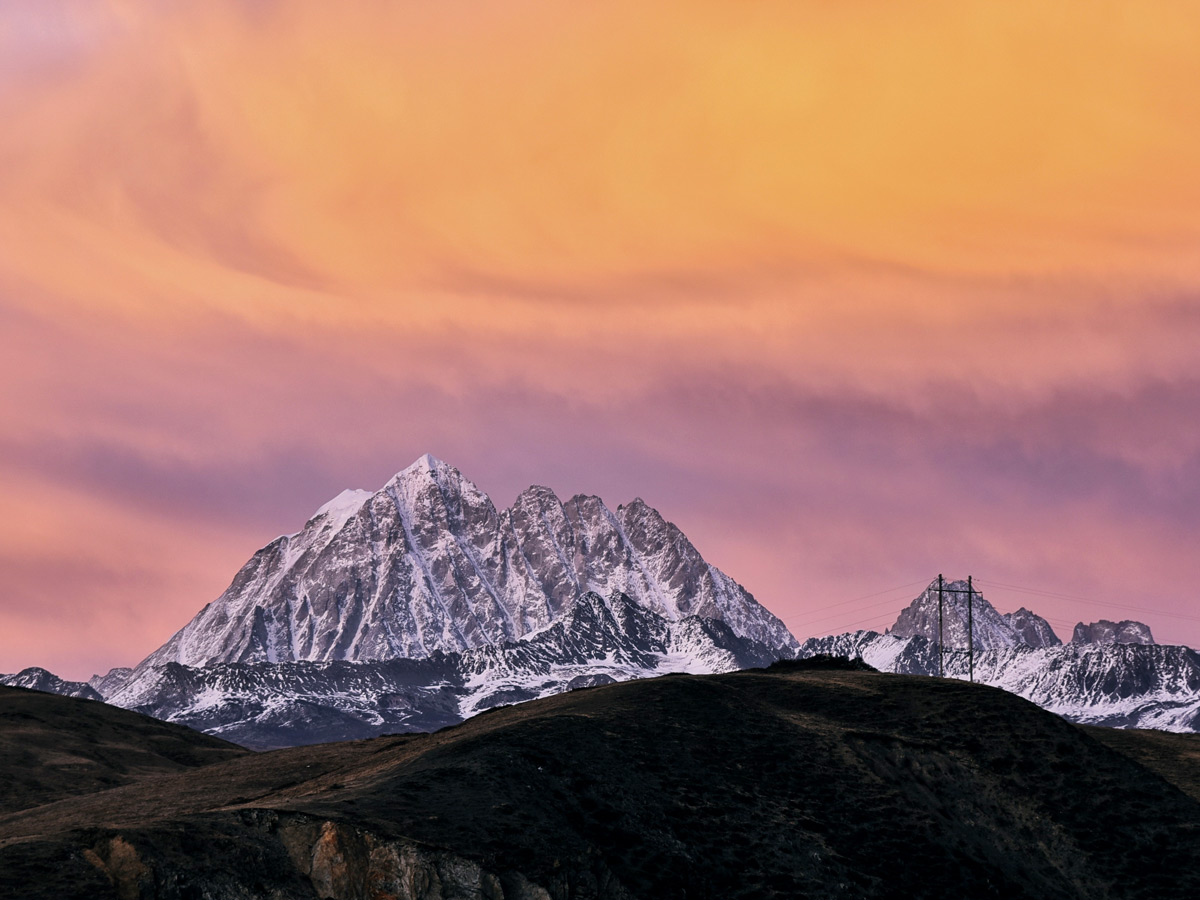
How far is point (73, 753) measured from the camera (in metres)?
168

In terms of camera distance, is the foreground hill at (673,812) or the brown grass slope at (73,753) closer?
the foreground hill at (673,812)

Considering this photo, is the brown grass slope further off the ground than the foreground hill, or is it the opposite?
Answer: the brown grass slope

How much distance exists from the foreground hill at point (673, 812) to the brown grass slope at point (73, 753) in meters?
22.2

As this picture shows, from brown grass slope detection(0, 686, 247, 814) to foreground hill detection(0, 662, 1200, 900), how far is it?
72.9 feet

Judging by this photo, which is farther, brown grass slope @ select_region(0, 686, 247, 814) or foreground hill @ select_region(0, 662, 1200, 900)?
brown grass slope @ select_region(0, 686, 247, 814)

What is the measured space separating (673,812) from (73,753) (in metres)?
105

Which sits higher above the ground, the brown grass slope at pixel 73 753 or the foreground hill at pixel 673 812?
the brown grass slope at pixel 73 753

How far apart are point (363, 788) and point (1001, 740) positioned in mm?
57660

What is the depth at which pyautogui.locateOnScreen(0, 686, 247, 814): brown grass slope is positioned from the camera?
14638 cm

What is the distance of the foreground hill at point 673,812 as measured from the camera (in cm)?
7094

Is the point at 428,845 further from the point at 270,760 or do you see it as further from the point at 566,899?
the point at 270,760

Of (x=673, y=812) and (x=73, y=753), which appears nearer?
(x=673, y=812)

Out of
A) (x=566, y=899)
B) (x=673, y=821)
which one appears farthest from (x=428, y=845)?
(x=673, y=821)

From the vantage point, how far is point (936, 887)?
89312 mm
